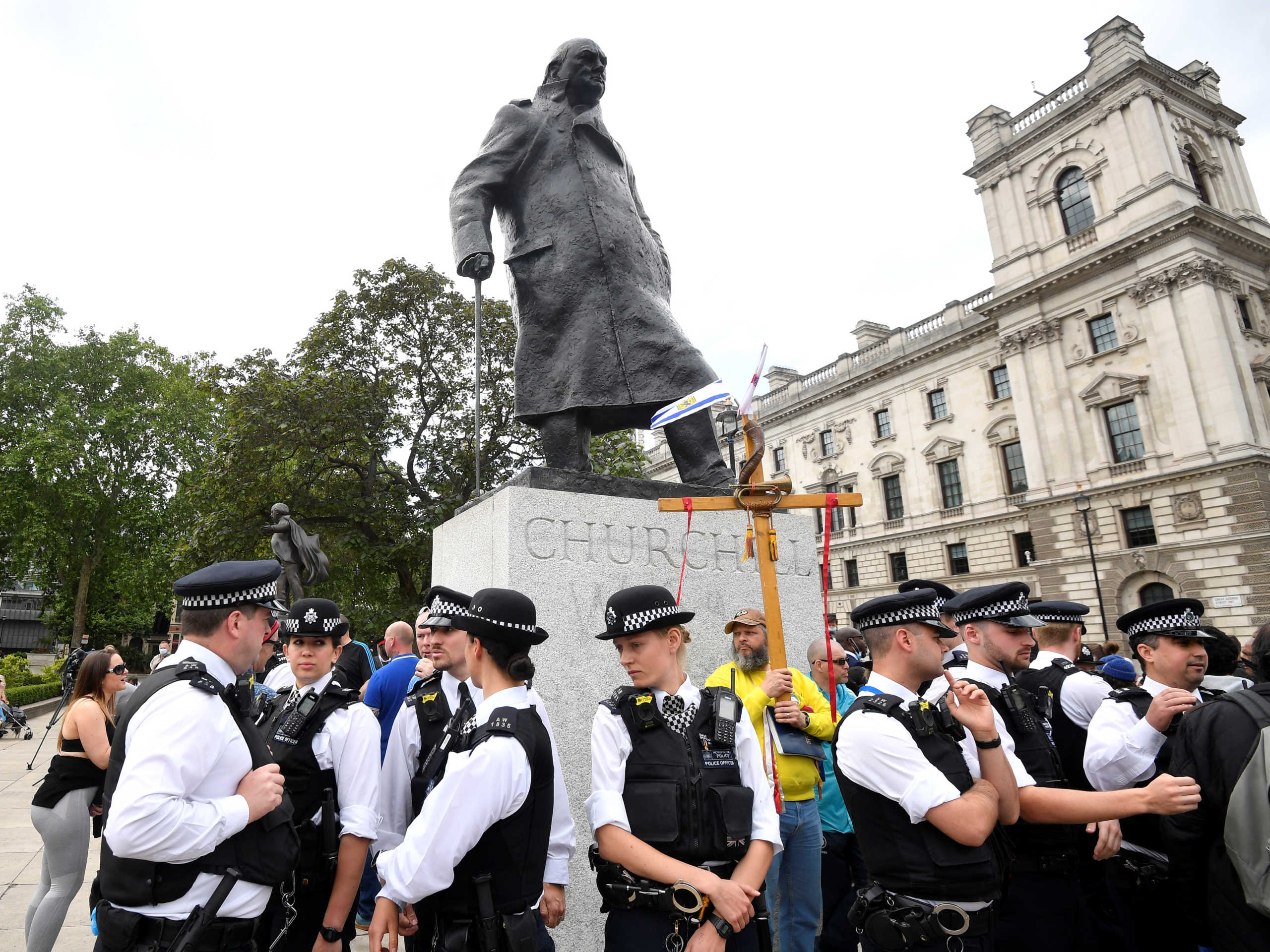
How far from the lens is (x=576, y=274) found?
4.99 meters

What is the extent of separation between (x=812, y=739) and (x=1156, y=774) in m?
1.56

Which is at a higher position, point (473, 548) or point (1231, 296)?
point (1231, 296)

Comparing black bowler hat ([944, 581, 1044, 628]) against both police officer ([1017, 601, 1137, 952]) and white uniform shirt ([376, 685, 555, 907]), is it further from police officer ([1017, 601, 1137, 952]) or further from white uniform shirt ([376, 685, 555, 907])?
white uniform shirt ([376, 685, 555, 907])

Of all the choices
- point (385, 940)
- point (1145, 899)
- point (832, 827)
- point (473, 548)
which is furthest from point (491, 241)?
point (1145, 899)

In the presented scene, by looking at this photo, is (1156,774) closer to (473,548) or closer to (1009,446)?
(473,548)

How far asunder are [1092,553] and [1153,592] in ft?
17.6

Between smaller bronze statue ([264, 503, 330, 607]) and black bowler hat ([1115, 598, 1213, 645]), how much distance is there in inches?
516

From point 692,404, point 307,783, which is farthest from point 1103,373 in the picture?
point 307,783

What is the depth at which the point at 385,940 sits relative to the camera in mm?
2174

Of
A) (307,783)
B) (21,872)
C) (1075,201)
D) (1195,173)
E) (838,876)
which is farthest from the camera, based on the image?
(1075,201)

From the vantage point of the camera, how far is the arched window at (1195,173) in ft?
105

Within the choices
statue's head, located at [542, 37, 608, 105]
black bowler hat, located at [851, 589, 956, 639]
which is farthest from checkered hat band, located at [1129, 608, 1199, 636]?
statue's head, located at [542, 37, 608, 105]

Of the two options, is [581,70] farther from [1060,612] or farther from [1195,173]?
[1195,173]

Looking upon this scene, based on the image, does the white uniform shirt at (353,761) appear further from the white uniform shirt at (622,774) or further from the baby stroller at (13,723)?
the baby stroller at (13,723)
